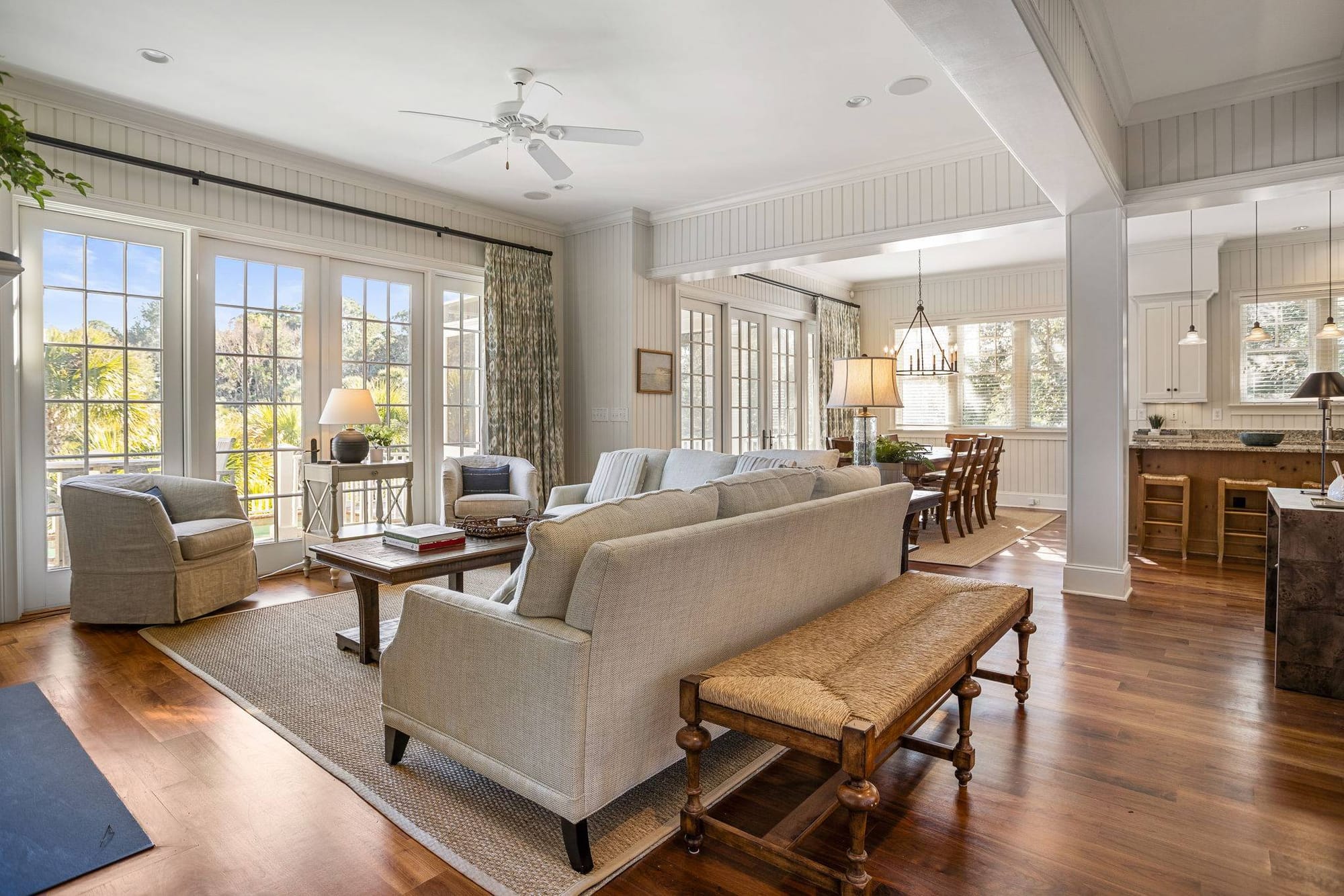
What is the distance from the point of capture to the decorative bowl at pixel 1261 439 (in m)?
5.32

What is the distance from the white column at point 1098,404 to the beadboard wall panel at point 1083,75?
0.43 m

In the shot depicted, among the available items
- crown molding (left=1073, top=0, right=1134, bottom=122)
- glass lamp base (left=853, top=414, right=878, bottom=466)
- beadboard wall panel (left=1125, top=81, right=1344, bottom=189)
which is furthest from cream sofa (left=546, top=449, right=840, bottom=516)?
crown molding (left=1073, top=0, right=1134, bottom=122)

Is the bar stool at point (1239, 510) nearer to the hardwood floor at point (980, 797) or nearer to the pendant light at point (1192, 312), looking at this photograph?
the pendant light at point (1192, 312)

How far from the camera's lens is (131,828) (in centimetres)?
194

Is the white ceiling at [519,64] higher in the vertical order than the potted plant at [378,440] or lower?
higher

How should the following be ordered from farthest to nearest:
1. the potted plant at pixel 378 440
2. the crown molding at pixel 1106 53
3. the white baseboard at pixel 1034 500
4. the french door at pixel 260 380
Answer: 1. the white baseboard at pixel 1034 500
2. the potted plant at pixel 378 440
3. the french door at pixel 260 380
4. the crown molding at pixel 1106 53

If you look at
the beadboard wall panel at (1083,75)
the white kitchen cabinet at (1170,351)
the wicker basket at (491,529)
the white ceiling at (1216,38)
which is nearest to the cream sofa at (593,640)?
the wicker basket at (491,529)

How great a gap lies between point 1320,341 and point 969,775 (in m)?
7.47

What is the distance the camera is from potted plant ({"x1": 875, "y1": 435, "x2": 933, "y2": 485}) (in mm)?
4777

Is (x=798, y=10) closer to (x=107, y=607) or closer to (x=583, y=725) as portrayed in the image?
(x=583, y=725)

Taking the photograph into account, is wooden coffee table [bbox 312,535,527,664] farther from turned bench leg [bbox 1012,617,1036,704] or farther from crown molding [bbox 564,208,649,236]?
crown molding [bbox 564,208,649,236]

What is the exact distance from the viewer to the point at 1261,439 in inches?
211

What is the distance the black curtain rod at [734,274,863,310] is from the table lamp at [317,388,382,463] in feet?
→ 12.9

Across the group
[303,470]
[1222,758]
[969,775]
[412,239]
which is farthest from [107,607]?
[1222,758]
